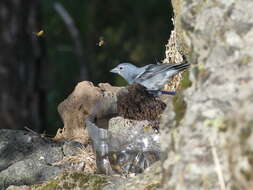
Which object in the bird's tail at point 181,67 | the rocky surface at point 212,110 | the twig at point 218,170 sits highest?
the bird's tail at point 181,67

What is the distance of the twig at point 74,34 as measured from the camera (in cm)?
1526

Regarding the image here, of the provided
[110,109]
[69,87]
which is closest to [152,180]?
[110,109]

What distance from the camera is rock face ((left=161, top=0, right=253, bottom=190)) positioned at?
342 cm

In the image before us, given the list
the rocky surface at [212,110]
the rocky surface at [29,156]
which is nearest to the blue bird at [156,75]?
the rocky surface at [29,156]

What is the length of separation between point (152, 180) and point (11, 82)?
5637 mm

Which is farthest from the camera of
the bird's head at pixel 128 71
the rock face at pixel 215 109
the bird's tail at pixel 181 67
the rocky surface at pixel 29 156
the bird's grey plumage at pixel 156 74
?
the bird's head at pixel 128 71

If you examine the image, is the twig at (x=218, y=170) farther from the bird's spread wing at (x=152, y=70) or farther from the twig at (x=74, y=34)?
the twig at (x=74, y=34)

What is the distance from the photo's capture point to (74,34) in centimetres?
1538

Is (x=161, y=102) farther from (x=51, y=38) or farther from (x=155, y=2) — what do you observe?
(x=155, y=2)

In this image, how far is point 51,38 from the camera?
16188mm

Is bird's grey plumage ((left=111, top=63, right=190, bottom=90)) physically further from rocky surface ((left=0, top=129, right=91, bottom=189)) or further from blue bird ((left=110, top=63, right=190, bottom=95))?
rocky surface ((left=0, top=129, right=91, bottom=189))

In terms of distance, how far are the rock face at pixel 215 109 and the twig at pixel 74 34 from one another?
1110cm

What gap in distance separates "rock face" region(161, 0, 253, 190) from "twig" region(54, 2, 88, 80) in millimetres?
11104

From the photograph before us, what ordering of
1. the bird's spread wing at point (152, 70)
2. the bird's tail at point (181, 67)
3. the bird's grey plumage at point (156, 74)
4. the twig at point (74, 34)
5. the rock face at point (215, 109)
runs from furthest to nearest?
the twig at point (74, 34), the bird's spread wing at point (152, 70), the bird's grey plumage at point (156, 74), the bird's tail at point (181, 67), the rock face at point (215, 109)
